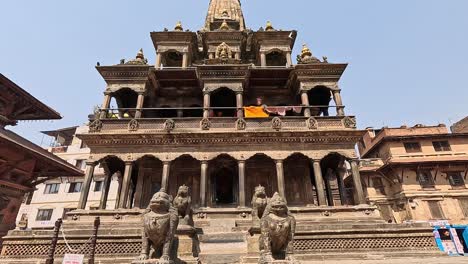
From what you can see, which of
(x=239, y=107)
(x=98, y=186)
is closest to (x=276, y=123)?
(x=239, y=107)

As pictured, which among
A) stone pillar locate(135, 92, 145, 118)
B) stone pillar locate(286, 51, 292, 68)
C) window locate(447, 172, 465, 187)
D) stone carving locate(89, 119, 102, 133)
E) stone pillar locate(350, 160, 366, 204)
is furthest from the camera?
window locate(447, 172, 465, 187)

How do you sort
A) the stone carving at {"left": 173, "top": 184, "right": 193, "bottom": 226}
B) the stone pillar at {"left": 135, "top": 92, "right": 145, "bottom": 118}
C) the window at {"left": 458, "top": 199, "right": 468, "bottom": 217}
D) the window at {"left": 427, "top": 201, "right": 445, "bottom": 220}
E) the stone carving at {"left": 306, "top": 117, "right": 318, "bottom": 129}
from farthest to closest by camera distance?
the window at {"left": 427, "top": 201, "right": 445, "bottom": 220}, the window at {"left": 458, "top": 199, "right": 468, "bottom": 217}, the stone pillar at {"left": 135, "top": 92, "right": 145, "bottom": 118}, the stone carving at {"left": 306, "top": 117, "right": 318, "bottom": 129}, the stone carving at {"left": 173, "top": 184, "right": 193, "bottom": 226}

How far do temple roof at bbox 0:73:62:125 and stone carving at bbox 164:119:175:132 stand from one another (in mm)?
11836

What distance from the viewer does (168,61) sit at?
24.4 m

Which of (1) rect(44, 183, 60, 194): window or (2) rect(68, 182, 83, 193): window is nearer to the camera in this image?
(2) rect(68, 182, 83, 193): window

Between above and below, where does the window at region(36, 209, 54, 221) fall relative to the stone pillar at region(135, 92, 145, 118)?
below

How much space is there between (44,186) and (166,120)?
2947cm

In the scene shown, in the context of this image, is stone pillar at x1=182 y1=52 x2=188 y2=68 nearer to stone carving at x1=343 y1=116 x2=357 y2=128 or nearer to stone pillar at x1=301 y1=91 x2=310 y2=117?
stone pillar at x1=301 y1=91 x2=310 y2=117

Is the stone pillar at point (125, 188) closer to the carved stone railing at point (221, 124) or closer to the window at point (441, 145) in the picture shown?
the carved stone railing at point (221, 124)

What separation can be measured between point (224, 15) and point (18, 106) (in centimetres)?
1971

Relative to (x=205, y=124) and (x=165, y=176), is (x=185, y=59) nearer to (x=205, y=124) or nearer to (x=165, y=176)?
(x=205, y=124)

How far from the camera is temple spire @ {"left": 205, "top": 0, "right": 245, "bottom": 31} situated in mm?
27531

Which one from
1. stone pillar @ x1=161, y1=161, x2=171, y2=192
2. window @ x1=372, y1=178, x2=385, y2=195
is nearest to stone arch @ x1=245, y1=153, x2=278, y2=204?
stone pillar @ x1=161, y1=161, x2=171, y2=192

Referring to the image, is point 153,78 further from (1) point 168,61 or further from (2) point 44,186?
(2) point 44,186
